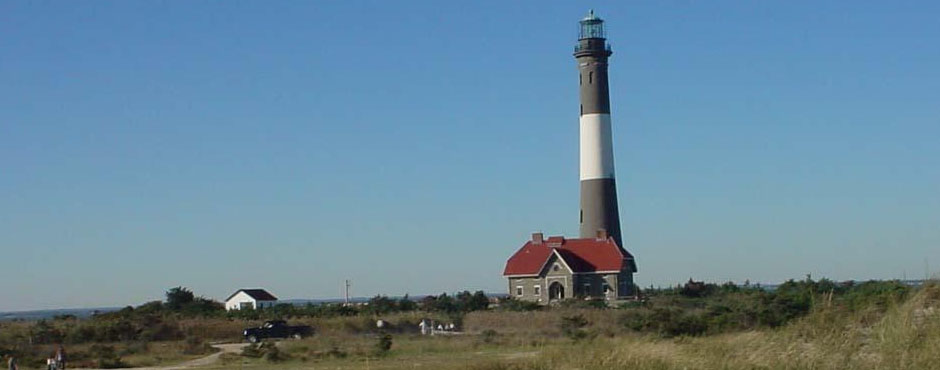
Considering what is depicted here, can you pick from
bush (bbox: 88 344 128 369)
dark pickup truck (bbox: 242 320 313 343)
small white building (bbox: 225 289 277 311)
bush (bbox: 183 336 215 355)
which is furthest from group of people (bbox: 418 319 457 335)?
small white building (bbox: 225 289 277 311)

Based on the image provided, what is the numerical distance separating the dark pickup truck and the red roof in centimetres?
2087

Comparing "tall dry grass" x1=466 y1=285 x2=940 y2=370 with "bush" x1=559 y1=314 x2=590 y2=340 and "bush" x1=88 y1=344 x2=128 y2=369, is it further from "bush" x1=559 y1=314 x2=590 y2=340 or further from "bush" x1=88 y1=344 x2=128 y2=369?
"bush" x1=559 y1=314 x2=590 y2=340

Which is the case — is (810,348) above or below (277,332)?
below

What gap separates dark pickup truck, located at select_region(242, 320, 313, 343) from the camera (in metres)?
56.4

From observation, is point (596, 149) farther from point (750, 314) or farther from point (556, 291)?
point (750, 314)

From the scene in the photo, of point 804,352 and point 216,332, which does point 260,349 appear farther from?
point 804,352

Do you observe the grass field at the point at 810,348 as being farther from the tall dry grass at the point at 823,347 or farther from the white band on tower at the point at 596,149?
the white band on tower at the point at 596,149

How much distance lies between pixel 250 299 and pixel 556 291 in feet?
75.0

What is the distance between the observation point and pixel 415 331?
58.3 metres

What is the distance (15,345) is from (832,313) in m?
43.7

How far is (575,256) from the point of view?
2933 inches

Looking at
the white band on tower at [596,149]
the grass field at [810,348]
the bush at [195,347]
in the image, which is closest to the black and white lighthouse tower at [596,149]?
the white band on tower at [596,149]

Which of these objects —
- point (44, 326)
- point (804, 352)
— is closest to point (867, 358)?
point (804, 352)

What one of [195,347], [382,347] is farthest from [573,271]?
[382,347]
